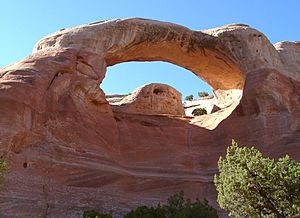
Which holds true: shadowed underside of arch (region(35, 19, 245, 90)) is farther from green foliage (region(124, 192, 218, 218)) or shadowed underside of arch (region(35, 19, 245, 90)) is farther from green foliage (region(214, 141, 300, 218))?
green foliage (region(214, 141, 300, 218))

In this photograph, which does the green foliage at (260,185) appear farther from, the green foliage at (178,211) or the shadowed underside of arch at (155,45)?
the shadowed underside of arch at (155,45)

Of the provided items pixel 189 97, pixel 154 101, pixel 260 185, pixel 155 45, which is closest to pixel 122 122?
pixel 155 45

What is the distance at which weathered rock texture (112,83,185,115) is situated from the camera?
3516 cm

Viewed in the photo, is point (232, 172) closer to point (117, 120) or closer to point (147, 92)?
point (117, 120)

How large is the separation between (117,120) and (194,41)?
719cm

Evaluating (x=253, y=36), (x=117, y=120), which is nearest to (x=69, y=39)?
(x=117, y=120)

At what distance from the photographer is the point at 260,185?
48.4 ft

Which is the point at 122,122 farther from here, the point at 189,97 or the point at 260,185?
Answer: the point at 189,97

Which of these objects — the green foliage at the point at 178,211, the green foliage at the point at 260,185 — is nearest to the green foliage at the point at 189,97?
the green foliage at the point at 178,211

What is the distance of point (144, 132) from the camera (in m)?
28.5

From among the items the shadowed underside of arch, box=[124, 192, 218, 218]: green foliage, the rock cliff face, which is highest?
the shadowed underside of arch

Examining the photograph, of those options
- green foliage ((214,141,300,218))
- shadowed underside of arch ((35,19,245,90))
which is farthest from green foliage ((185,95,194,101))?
green foliage ((214,141,300,218))

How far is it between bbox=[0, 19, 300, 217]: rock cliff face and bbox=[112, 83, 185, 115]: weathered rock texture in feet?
13.5

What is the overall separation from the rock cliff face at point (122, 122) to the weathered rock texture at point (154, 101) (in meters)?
4.10
